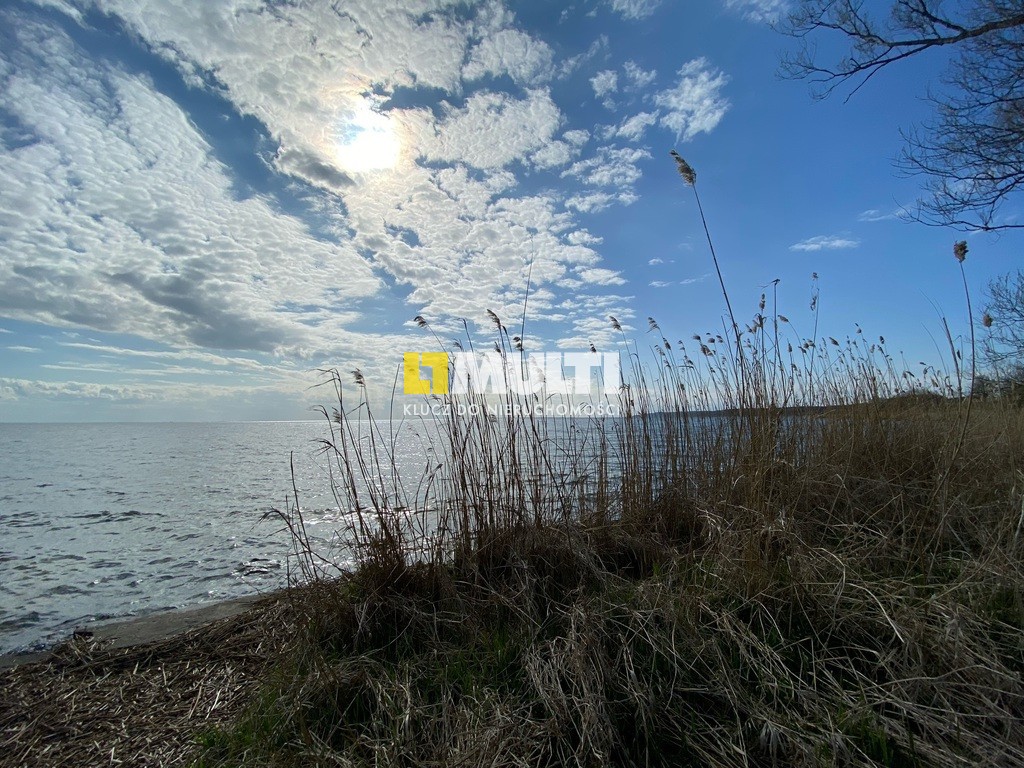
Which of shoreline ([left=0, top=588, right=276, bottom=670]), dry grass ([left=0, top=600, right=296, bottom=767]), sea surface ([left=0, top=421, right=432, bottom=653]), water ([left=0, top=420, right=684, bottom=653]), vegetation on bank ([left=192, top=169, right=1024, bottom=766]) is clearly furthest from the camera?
sea surface ([left=0, top=421, right=432, bottom=653])

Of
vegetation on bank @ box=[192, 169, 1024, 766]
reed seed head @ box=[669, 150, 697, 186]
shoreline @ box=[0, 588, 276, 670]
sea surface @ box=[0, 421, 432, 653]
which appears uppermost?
reed seed head @ box=[669, 150, 697, 186]

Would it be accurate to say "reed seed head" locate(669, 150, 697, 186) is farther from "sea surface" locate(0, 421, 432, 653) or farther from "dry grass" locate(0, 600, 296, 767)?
"dry grass" locate(0, 600, 296, 767)

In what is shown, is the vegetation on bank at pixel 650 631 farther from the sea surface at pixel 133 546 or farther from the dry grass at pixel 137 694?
the sea surface at pixel 133 546

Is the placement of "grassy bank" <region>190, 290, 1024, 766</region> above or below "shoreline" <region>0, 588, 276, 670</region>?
above

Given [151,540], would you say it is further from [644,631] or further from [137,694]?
[644,631]

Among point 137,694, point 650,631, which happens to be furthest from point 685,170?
point 137,694

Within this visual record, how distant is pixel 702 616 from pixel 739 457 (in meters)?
1.51

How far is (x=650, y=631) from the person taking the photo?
1.88m

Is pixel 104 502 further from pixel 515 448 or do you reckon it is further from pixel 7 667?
pixel 515 448

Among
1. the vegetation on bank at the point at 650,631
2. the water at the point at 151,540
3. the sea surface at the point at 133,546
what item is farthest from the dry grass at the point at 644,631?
the sea surface at the point at 133,546

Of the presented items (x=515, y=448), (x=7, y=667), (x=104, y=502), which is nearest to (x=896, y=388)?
(x=515, y=448)

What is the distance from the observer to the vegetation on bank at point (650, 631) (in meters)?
1.45

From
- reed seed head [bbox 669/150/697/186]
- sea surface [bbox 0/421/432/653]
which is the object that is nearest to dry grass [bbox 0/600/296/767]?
sea surface [bbox 0/421/432/653]

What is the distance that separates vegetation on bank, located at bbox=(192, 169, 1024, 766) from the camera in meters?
1.45
